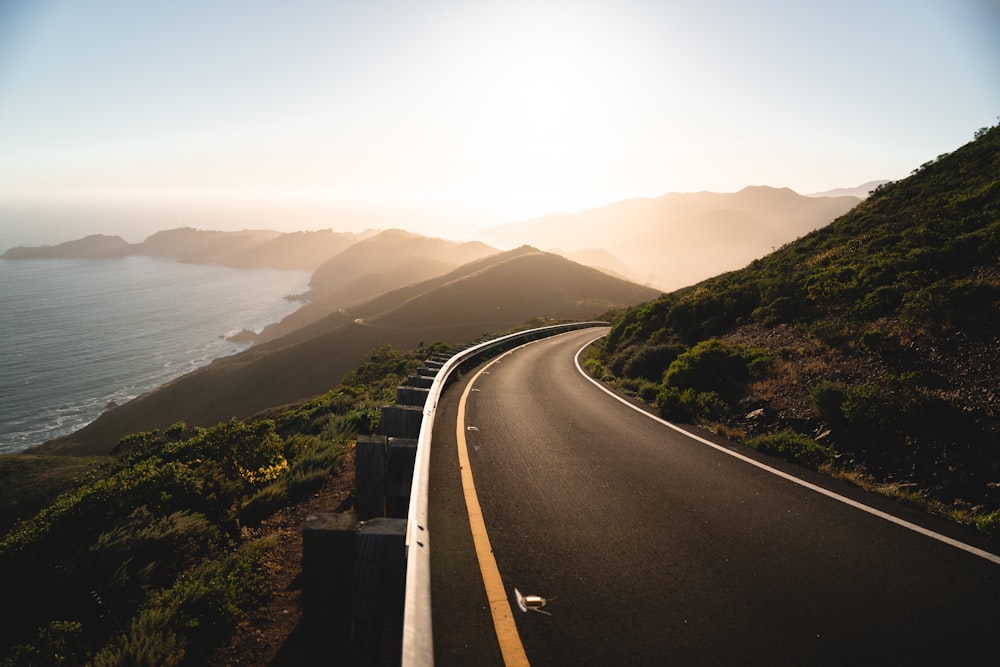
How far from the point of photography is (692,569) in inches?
142

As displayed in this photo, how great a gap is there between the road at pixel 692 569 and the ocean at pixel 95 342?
8096 cm

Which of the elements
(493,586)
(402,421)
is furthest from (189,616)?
(402,421)

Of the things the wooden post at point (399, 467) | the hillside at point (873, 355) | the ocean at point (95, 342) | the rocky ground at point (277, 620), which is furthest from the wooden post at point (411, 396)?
the ocean at point (95, 342)

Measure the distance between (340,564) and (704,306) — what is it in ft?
54.5

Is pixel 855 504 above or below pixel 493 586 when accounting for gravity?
above

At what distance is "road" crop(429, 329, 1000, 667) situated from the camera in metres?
2.70

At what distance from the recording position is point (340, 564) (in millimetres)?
2484

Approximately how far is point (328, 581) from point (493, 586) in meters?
1.30

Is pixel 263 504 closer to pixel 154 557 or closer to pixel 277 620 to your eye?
pixel 154 557

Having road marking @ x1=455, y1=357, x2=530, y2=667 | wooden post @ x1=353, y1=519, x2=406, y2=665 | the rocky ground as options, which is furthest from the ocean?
wooden post @ x1=353, y1=519, x2=406, y2=665

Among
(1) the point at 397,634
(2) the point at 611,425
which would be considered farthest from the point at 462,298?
(1) the point at 397,634

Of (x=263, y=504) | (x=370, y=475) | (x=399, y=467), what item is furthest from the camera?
(x=263, y=504)

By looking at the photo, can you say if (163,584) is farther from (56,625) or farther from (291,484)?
(291,484)

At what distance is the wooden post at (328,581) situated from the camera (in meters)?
2.45
